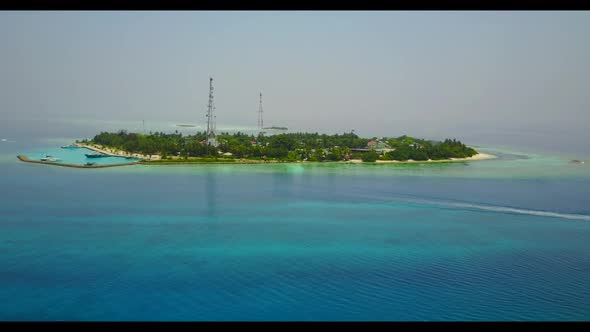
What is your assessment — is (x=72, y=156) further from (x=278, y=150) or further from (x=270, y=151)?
(x=278, y=150)

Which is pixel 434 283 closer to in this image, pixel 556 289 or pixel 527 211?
pixel 556 289

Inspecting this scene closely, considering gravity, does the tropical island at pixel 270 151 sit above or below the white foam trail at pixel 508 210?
above

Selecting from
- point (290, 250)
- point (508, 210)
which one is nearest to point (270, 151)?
point (508, 210)

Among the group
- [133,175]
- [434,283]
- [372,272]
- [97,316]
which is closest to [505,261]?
[434,283]

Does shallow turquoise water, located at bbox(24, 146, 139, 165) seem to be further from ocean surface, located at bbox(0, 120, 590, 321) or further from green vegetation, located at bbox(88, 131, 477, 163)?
ocean surface, located at bbox(0, 120, 590, 321)

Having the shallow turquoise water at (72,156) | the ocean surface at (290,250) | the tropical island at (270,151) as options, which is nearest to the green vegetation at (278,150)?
the tropical island at (270,151)

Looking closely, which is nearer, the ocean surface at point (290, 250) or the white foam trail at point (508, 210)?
the ocean surface at point (290, 250)

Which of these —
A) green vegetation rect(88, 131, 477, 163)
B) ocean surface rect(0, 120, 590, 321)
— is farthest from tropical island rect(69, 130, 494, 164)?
ocean surface rect(0, 120, 590, 321)

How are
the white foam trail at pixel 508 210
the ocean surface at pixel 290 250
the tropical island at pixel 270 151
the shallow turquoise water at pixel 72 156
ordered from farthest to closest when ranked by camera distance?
1. the tropical island at pixel 270 151
2. the shallow turquoise water at pixel 72 156
3. the white foam trail at pixel 508 210
4. the ocean surface at pixel 290 250

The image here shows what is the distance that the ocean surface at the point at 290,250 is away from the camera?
3201 millimetres

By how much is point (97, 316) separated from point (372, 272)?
2140mm

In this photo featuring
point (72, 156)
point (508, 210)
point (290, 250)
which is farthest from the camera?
point (72, 156)

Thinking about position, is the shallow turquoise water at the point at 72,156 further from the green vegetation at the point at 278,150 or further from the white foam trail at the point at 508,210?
the white foam trail at the point at 508,210

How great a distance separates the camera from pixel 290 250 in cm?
437
